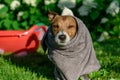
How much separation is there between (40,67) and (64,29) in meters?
1.29

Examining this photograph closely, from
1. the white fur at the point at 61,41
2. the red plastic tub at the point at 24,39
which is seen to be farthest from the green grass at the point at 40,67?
the white fur at the point at 61,41

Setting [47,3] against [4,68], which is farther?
[47,3]

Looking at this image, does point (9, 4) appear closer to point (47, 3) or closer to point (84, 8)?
point (47, 3)

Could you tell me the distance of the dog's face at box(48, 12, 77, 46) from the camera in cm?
477

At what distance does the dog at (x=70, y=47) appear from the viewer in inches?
190

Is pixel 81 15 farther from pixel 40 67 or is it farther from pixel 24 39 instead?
pixel 40 67

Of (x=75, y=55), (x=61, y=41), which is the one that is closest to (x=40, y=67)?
(x=75, y=55)

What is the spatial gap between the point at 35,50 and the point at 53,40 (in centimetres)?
188

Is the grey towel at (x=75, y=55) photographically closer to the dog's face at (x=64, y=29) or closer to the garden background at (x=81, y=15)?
the dog's face at (x=64, y=29)

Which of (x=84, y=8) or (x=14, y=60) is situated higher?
(x=84, y=8)

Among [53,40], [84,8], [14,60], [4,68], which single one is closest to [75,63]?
[53,40]

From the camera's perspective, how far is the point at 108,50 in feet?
22.4

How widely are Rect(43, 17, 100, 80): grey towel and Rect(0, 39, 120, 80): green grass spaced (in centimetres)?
44

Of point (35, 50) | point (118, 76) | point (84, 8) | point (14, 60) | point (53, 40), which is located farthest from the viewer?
point (84, 8)
